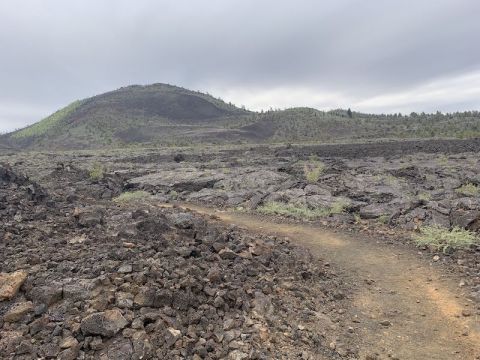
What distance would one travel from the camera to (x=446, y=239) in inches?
368

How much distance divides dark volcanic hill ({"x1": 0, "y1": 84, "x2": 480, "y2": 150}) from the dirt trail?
32.1 m

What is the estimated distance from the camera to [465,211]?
1065cm

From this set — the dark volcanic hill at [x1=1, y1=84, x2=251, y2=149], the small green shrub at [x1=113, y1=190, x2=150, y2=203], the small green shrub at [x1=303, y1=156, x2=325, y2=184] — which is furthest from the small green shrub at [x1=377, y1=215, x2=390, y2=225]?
the dark volcanic hill at [x1=1, y1=84, x2=251, y2=149]

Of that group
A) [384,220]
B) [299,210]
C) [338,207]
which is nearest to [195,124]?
[299,210]

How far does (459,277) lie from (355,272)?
1.83 m

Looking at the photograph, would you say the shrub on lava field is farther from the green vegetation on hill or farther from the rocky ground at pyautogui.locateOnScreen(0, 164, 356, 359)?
the green vegetation on hill

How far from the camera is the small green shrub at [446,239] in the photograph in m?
9.12

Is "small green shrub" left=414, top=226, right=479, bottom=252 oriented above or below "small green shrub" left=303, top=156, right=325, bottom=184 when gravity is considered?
below

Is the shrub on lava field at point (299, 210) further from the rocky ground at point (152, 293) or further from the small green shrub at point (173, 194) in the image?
the small green shrub at point (173, 194)

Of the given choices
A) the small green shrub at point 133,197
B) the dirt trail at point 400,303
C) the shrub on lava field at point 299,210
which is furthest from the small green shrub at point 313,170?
the dirt trail at point 400,303

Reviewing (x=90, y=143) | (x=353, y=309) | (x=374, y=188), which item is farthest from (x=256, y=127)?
(x=353, y=309)

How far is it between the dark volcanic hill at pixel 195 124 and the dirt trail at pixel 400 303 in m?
32.1

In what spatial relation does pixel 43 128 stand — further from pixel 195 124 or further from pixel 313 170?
pixel 313 170

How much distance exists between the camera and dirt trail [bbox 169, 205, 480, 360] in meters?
5.67
